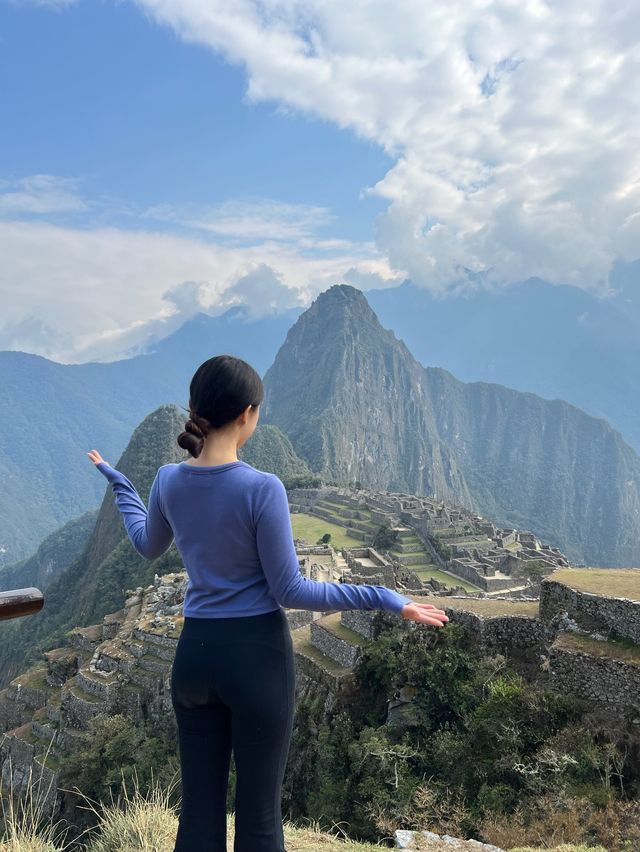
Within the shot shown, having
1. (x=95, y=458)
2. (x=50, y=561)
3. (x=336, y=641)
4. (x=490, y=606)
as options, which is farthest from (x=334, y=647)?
(x=50, y=561)

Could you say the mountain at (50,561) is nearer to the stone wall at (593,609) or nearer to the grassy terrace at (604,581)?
the grassy terrace at (604,581)

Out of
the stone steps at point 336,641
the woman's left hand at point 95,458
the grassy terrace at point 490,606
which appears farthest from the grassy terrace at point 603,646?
the woman's left hand at point 95,458

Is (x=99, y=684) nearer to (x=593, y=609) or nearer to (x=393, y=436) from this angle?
(x=593, y=609)

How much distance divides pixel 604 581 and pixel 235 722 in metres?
6.73

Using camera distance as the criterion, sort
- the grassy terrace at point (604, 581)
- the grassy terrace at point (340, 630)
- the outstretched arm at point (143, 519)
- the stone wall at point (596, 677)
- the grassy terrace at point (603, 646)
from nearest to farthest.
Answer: the outstretched arm at point (143, 519)
the stone wall at point (596, 677)
the grassy terrace at point (603, 646)
the grassy terrace at point (604, 581)
the grassy terrace at point (340, 630)

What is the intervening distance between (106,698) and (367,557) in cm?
1726

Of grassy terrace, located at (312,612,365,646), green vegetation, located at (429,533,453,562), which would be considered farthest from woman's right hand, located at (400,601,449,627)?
green vegetation, located at (429,533,453,562)

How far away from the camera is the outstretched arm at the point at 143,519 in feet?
8.10

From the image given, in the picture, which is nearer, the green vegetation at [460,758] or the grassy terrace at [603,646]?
the green vegetation at [460,758]

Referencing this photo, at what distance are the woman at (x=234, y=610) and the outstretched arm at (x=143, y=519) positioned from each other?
0.17 m

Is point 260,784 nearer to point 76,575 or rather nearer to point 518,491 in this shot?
point 76,575

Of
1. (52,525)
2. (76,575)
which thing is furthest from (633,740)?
(52,525)

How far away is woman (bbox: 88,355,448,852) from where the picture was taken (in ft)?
6.86

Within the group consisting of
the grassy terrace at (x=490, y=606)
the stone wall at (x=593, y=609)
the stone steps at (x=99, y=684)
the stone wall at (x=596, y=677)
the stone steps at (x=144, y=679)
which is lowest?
the stone steps at (x=99, y=684)
